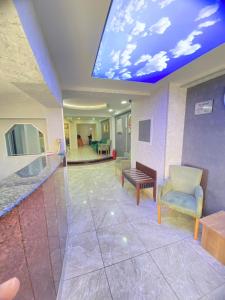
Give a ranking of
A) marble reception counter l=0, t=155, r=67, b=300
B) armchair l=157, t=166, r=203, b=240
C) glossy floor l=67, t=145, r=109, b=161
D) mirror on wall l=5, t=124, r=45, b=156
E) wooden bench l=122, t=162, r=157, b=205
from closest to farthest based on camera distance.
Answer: marble reception counter l=0, t=155, r=67, b=300 → armchair l=157, t=166, r=203, b=240 → wooden bench l=122, t=162, r=157, b=205 → mirror on wall l=5, t=124, r=45, b=156 → glossy floor l=67, t=145, r=109, b=161

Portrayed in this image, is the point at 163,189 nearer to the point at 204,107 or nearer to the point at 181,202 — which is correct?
the point at 181,202

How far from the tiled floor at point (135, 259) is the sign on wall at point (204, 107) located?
1792 millimetres

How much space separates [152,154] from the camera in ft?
9.48

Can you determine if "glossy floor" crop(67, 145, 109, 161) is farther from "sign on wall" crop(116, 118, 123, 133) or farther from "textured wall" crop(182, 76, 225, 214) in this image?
"textured wall" crop(182, 76, 225, 214)

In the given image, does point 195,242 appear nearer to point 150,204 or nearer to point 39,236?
point 150,204

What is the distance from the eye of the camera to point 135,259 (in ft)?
4.91

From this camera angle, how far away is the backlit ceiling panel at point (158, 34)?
0.92 meters

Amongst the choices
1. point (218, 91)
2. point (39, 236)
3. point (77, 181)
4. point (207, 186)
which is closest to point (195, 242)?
point (207, 186)

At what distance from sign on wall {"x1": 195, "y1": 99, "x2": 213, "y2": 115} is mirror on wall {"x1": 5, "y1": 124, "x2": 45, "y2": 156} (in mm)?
3343

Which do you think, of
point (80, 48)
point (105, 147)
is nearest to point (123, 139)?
point (105, 147)

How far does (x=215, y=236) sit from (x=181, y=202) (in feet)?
1.62

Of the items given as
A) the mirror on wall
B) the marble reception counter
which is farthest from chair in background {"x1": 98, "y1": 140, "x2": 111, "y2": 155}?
the marble reception counter

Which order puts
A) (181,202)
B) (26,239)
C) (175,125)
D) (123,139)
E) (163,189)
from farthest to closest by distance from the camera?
(123,139)
(175,125)
(163,189)
(181,202)
(26,239)

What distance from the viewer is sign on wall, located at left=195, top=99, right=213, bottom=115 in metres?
1.96
